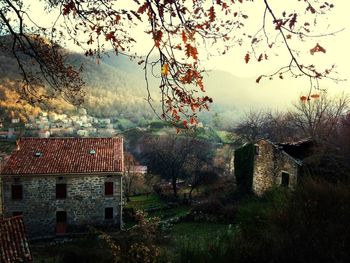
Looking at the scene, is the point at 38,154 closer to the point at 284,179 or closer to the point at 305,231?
the point at 284,179

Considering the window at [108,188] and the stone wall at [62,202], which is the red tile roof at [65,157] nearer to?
the stone wall at [62,202]

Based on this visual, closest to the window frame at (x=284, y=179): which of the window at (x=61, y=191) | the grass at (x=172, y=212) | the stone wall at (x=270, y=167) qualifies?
the stone wall at (x=270, y=167)

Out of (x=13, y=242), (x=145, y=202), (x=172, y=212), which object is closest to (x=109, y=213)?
(x=172, y=212)

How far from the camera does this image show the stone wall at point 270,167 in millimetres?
20578

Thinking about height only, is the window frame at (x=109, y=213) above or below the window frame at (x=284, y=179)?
below

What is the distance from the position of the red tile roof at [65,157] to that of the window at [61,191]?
3.10ft

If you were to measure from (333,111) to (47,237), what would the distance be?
22040mm

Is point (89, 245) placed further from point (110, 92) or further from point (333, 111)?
point (110, 92)

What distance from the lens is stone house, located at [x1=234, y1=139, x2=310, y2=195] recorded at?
812 inches

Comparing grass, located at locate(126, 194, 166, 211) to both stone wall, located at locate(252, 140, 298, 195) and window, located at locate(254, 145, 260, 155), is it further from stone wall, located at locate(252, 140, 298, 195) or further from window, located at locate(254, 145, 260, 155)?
window, located at locate(254, 145, 260, 155)

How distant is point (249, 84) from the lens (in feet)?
331

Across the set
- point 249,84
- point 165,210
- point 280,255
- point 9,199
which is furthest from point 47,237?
point 249,84

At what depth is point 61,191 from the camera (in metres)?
22.3

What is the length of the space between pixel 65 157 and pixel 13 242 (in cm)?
983
